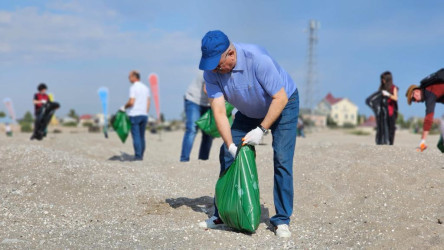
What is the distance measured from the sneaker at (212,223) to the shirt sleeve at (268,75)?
1.23m

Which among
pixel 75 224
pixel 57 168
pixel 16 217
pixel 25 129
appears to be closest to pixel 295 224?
pixel 75 224

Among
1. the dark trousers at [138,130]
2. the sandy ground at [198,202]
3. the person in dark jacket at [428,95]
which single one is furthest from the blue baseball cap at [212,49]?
the dark trousers at [138,130]

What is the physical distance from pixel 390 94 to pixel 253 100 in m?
5.76

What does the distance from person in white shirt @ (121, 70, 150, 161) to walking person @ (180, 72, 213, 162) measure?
155 cm

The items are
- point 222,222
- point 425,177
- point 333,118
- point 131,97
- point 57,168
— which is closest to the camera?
point 222,222

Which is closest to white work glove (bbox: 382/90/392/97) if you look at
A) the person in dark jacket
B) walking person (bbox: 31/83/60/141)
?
the person in dark jacket

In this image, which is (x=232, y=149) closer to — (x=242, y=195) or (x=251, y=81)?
(x=242, y=195)

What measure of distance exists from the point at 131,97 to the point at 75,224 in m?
4.84

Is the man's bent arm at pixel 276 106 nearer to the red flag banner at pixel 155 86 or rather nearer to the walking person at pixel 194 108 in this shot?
the walking person at pixel 194 108

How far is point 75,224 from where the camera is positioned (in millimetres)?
4438

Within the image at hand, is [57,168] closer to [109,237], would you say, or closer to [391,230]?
[109,237]

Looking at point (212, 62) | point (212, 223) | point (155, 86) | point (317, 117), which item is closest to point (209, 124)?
point (212, 223)

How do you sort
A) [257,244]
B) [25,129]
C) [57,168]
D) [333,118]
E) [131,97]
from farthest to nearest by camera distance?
1. [333,118]
2. [25,129]
3. [131,97]
4. [57,168]
5. [257,244]

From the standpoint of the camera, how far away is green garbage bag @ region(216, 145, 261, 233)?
3912 mm
